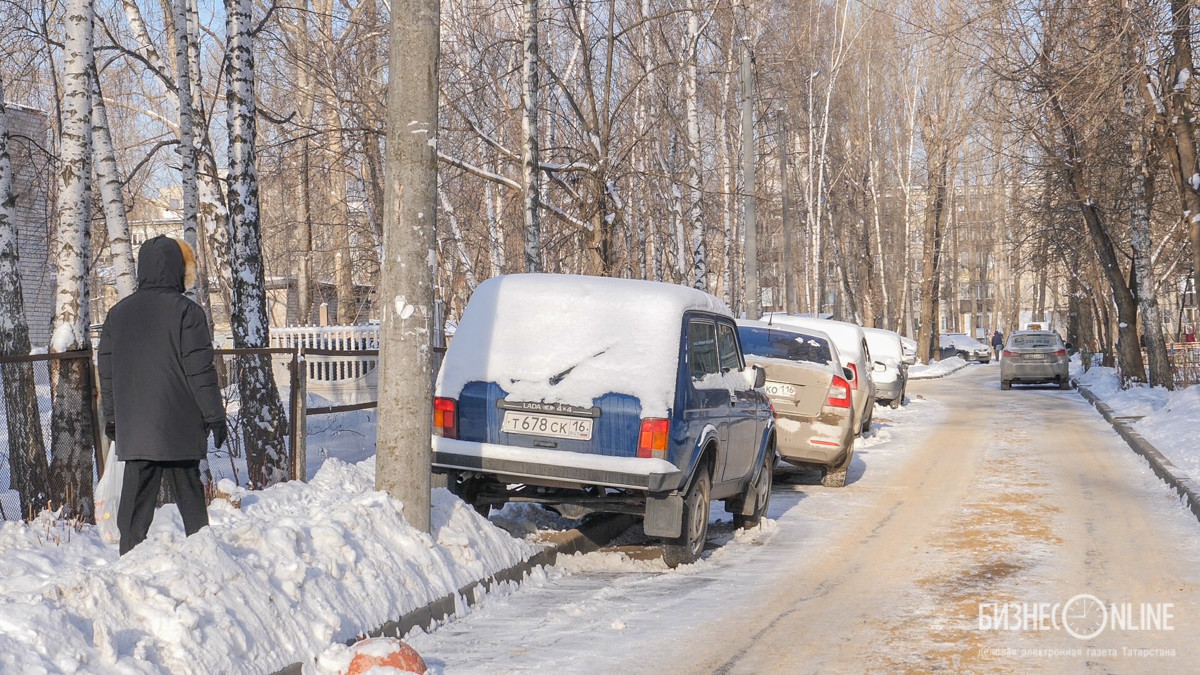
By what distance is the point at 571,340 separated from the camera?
864 cm

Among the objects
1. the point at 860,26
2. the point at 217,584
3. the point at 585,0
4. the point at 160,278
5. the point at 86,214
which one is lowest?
the point at 217,584

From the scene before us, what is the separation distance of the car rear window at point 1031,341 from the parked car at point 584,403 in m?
28.0

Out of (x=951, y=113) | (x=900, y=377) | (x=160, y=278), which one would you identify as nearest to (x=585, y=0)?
(x=900, y=377)

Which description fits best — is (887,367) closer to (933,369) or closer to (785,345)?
(785,345)

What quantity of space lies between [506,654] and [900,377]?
2240 centimetres

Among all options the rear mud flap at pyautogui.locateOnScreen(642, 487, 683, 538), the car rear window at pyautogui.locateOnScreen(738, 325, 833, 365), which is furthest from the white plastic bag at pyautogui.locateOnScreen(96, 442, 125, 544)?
the car rear window at pyautogui.locateOnScreen(738, 325, 833, 365)

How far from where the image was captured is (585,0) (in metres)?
21.5

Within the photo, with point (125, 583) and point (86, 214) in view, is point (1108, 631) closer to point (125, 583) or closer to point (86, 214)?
point (125, 583)

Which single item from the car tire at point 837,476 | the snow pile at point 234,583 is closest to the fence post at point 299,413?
the snow pile at point 234,583

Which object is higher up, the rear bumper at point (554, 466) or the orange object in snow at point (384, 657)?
the rear bumper at point (554, 466)

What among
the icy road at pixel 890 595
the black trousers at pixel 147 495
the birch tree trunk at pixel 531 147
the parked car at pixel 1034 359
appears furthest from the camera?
the parked car at pixel 1034 359

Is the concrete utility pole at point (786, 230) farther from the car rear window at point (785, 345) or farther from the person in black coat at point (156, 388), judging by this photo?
the person in black coat at point (156, 388)

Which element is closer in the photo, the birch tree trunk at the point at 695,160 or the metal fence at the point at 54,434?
the metal fence at the point at 54,434

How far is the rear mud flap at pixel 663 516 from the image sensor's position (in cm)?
845
